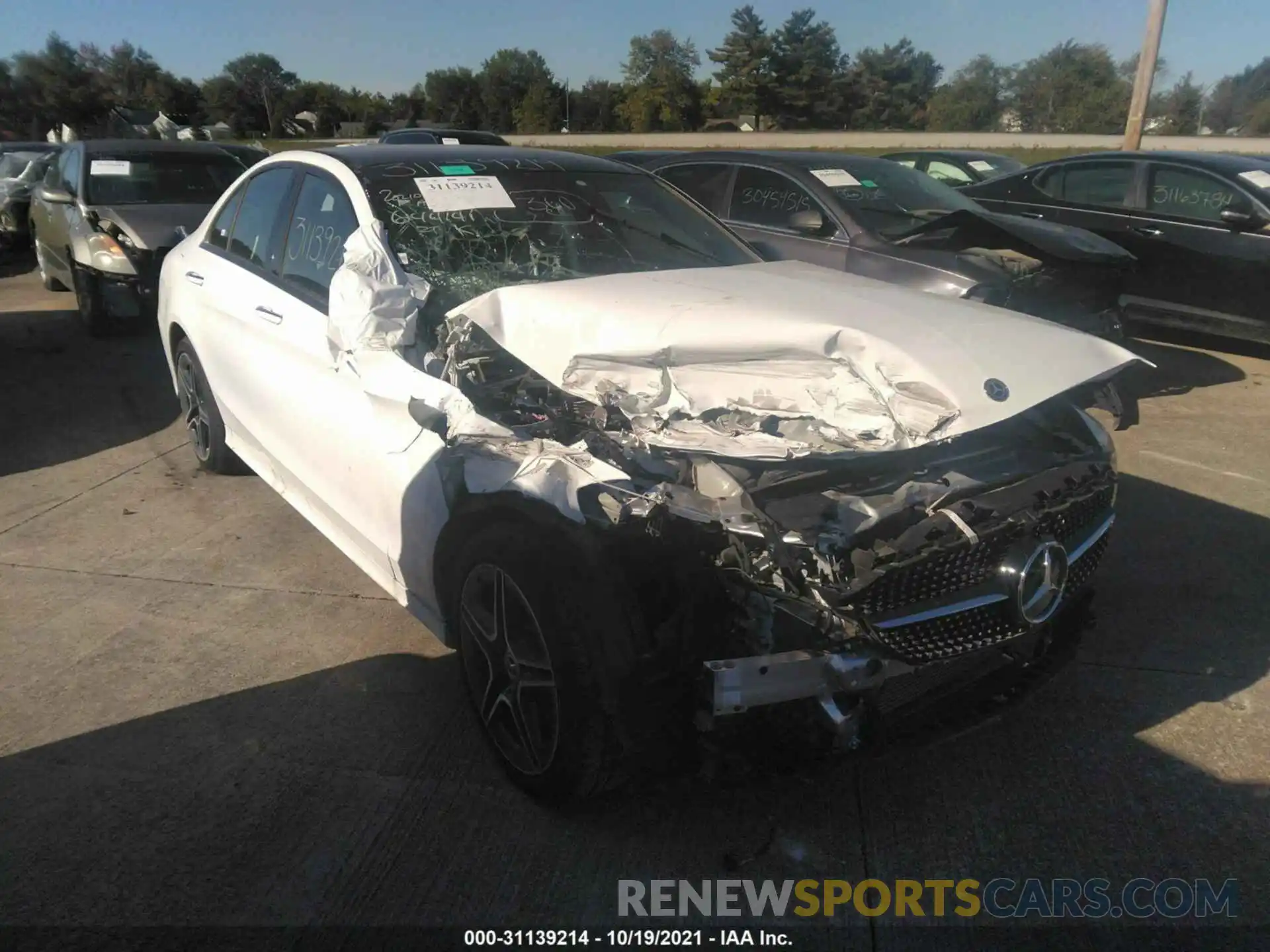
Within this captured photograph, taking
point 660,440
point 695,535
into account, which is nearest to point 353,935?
point 695,535

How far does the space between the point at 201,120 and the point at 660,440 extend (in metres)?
69.6

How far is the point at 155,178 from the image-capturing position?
9141 millimetres

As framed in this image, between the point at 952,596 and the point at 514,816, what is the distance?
136cm

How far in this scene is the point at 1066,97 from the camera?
65.1 m

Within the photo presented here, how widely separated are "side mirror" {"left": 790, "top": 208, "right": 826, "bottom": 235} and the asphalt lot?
3163mm

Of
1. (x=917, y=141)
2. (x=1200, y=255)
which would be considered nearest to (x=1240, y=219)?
(x=1200, y=255)

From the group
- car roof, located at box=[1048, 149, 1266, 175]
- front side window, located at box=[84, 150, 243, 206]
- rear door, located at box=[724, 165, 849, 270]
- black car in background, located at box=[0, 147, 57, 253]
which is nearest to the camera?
rear door, located at box=[724, 165, 849, 270]

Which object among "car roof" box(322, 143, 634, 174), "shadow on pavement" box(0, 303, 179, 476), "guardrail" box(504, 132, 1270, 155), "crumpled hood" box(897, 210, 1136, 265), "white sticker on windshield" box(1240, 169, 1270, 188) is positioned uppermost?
"guardrail" box(504, 132, 1270, 155)

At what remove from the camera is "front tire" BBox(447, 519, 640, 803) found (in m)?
2.27

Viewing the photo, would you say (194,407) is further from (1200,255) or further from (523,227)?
(1200,255)

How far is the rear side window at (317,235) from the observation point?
348 cm

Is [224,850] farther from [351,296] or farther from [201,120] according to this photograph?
[201,120]

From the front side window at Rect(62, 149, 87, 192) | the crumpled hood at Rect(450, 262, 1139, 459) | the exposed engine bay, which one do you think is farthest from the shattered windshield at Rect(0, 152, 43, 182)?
the crumpled hood at Rect(450, 262, 1139, 459)

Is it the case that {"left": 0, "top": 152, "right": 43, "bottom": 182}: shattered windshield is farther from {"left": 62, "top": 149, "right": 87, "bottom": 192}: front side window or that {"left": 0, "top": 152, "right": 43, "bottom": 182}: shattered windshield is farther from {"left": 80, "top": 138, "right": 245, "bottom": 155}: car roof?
{"left": 80, "top": 138, "right": 245, "bottom": 155}: car roof
